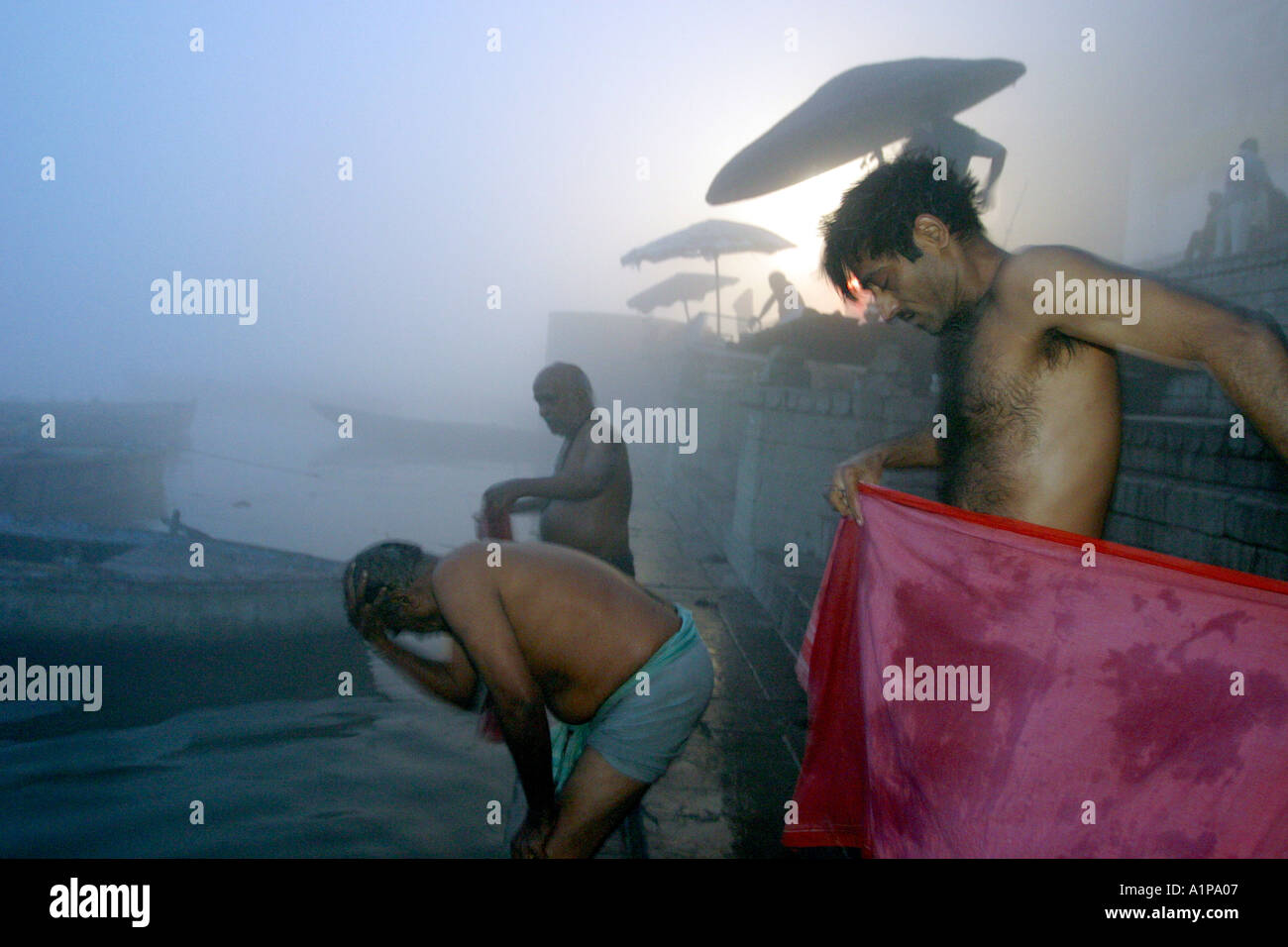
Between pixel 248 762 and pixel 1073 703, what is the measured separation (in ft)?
36.3

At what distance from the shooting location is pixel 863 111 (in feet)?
24.9

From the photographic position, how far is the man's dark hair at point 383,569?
2336 mm

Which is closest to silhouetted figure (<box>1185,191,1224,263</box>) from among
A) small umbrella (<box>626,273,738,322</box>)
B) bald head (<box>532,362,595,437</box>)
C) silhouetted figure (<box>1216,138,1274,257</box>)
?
silhouetted figure (<box>1216,138,1274,257</box>)

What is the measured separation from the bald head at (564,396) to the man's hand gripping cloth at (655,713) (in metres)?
1.90

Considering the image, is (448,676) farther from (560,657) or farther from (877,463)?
(877,463)

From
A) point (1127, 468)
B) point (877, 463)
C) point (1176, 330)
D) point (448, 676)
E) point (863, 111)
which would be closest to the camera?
point (1176, 330)

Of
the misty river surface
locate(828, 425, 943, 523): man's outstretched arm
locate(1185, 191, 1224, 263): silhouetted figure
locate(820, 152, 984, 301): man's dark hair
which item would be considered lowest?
the misty river surface

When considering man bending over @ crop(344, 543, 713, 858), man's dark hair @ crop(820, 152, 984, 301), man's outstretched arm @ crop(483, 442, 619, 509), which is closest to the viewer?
man bending over @ crop(344, 543, 713, 858)

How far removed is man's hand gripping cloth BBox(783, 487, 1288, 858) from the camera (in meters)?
1.66

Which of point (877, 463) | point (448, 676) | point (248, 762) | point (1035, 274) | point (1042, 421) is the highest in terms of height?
point (1035, 274)

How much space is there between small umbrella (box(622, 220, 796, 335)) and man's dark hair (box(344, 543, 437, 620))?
16.6 meters

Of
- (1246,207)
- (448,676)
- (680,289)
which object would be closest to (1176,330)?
(448,676)

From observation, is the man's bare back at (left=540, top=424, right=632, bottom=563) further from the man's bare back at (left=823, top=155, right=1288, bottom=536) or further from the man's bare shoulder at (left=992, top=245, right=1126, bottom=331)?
the man's bare shoulder at (left=992, top=245, right=1126, bottom=331)
